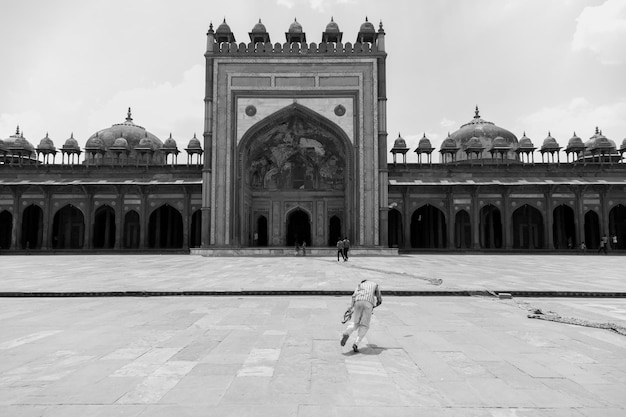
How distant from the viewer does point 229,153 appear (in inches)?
1172

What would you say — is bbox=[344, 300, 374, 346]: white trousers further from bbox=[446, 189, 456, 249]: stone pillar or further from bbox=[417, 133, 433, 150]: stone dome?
bbox=[417, 133, 433, 150]: stone dome

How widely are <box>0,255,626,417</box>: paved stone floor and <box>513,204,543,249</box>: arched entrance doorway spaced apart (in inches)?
1123

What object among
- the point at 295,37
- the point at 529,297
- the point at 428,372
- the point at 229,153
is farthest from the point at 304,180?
the point at 428,372

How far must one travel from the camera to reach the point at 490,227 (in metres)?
34.3

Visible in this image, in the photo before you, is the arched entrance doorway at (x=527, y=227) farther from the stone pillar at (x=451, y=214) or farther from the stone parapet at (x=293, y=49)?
the stone parapet at (x=293, y=49)

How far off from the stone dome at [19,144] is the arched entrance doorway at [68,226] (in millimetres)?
8554

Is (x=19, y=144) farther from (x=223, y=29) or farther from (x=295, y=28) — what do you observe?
(x=295, y=28)

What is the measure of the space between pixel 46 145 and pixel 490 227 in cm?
3586

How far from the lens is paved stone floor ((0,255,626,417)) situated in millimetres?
3627

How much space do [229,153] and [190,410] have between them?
88.8 ft

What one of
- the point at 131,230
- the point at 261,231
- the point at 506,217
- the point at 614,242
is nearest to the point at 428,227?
the point at 506,217

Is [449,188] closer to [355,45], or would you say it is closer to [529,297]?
[355,45]

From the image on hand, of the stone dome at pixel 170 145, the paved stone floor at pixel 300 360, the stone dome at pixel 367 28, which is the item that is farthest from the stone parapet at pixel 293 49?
the paved stone floor at pixel 300 360

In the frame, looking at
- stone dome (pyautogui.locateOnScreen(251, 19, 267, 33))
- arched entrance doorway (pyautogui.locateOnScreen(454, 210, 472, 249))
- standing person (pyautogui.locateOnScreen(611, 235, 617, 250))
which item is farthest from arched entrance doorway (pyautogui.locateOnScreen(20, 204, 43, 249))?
standing person (pyautogui.locateOnScreen(611, 235, 617, 250))
